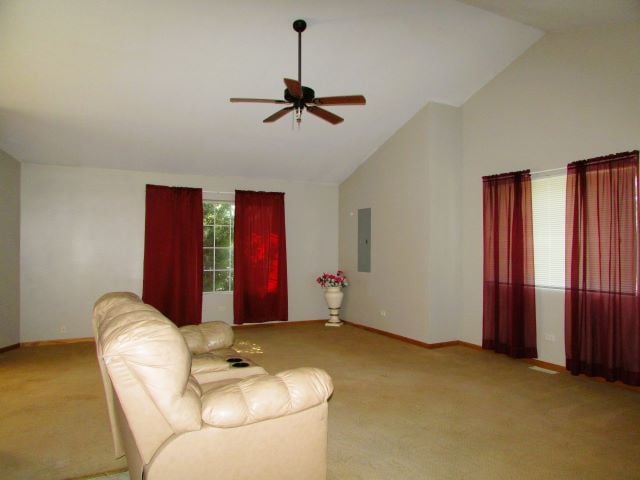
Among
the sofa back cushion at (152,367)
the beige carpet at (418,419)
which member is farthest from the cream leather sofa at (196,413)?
the beige carpet at (418,419)

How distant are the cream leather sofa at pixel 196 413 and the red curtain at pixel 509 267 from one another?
3.75 metres

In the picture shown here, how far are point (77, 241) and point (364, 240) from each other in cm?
455

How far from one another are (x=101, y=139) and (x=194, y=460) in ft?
16.4

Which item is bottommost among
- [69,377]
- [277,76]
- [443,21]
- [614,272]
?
[69,377]

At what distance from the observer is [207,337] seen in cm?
357

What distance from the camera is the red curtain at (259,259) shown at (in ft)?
22.6

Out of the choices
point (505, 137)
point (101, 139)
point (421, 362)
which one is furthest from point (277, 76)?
point (421, 362)

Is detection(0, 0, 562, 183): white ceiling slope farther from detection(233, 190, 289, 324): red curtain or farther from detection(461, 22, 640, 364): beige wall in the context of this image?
detection(233, 190, 289, 324): red curtain

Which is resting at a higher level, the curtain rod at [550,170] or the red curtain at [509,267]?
the curtain rod at [550,170]

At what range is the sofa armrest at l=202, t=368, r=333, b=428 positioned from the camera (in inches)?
70.7

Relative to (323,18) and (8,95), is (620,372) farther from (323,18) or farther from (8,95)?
(8,95)

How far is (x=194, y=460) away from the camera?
1.74 metres

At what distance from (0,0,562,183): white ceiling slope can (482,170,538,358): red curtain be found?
5.24 ft

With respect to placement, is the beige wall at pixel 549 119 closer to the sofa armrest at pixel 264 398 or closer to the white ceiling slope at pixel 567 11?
the white ceiling slope at pixel 567 11
